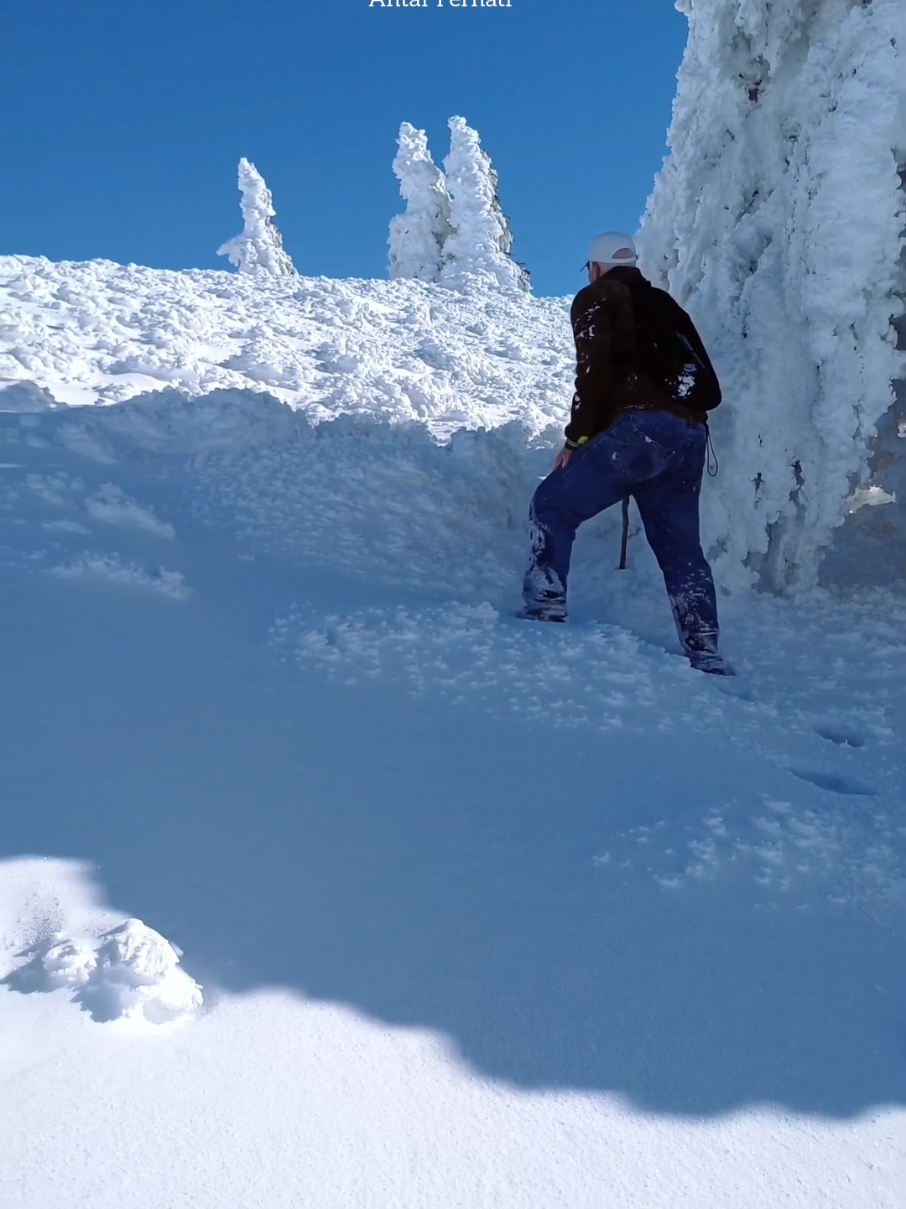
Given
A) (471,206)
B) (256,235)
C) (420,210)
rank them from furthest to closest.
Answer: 1. (256,235)
2. (420,210)
3. (471,206)

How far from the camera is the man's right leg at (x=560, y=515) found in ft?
12.7

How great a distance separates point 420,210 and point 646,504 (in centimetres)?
2360

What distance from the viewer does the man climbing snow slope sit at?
3.78 m

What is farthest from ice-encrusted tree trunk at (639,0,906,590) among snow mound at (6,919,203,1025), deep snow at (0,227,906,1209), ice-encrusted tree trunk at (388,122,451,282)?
ice-encrusted tree trunk at (388,122,451,282)

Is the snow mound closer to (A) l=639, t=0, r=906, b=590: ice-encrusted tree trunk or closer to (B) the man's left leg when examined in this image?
(B) the man's left leg

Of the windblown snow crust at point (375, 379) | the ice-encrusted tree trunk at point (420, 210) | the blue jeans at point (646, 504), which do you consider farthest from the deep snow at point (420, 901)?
the ice-encrusted tree trunk at point (420, 210)

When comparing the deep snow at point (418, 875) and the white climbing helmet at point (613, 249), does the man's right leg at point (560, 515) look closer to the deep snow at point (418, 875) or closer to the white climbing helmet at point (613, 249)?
the deep snow at point (418, 875)

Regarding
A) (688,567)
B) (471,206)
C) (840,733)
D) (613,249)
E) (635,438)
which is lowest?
(840,733)

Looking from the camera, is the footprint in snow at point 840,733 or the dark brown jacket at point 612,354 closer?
the footprint in snow at point 840,733

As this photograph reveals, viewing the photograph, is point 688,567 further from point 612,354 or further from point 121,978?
point 121,978

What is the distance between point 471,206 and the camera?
79.7ft

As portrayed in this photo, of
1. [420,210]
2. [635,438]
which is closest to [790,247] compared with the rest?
[635,438]

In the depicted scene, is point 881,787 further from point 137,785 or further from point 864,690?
point 137,785

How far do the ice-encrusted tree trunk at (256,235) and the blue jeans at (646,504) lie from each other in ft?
82.4
